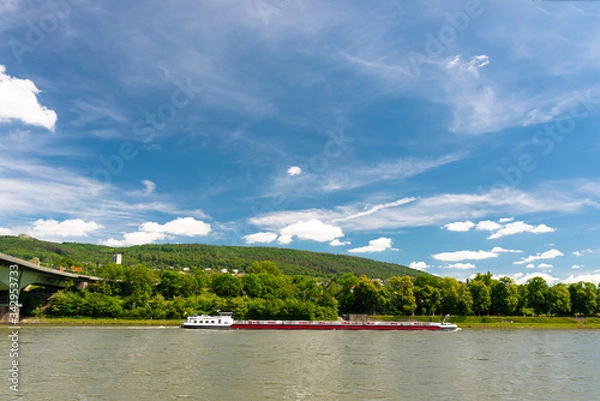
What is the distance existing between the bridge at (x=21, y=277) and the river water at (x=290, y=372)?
107 ft

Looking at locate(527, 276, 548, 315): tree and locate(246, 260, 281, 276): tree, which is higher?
locate(246, 260, 281, 276): tree

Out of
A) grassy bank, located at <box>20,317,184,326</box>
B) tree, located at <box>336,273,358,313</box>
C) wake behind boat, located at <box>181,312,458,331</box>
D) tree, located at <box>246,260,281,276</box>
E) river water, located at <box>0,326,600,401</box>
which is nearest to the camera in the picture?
river water, located at <box>0,326,600,401</box>

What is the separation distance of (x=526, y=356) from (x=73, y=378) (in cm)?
3647

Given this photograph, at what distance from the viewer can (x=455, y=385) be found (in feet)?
87.7

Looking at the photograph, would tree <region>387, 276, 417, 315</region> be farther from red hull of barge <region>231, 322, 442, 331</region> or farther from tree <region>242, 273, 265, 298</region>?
tree <region>242, 273, 265, 298</region>

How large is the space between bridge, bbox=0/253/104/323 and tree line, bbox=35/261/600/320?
353 cm

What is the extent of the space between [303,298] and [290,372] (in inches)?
2886

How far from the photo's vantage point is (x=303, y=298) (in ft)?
336

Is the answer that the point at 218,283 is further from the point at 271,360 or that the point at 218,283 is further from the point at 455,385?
the point at 455,385

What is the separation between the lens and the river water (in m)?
23.7

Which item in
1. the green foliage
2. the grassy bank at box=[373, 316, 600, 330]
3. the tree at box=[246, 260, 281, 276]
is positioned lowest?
the grassy bank at box=[373, 316, 600, 330]

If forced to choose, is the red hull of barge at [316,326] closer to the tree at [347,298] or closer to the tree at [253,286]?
the tree at [347,298]

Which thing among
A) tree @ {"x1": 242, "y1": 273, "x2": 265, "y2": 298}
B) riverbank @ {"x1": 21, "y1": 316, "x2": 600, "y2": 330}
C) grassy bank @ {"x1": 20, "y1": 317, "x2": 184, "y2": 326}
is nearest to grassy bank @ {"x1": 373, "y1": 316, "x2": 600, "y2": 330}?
riverbank @ {"x1": 21, "y1": 316, "x2": 600, "y2": 330}

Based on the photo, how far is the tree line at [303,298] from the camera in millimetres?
87125
